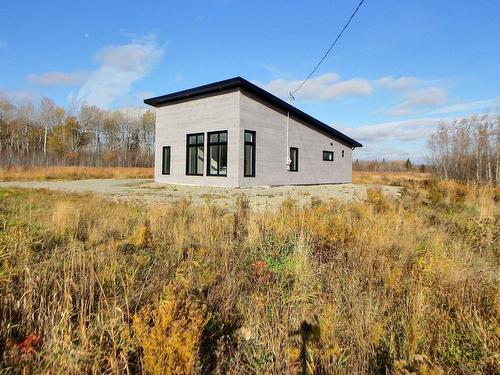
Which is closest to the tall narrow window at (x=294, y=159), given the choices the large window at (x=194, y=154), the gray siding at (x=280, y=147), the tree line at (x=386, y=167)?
the gray siding at (x=280, y=147)

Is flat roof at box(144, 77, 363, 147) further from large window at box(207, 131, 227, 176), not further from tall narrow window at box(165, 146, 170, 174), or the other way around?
tall narrow window at box(165, 146, 170, 174)

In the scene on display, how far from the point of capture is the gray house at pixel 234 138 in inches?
561

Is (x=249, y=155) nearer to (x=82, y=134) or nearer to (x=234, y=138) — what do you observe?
(x=234, y=138)

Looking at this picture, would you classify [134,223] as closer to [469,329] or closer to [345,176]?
[469,329]

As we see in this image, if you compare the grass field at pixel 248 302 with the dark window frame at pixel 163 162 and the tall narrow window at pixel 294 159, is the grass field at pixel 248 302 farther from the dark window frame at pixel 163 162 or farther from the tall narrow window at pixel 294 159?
the dark window frame at pixel 163 162

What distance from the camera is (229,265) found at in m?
3.08

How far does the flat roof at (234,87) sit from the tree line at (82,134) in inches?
883

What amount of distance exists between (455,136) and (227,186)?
1463cm

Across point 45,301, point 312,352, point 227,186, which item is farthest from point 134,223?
point 227,186

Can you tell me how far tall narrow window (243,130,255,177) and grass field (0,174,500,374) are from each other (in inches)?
417

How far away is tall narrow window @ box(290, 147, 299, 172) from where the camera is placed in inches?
685

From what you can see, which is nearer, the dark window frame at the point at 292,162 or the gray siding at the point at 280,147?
the gray siding at the point at 280,147

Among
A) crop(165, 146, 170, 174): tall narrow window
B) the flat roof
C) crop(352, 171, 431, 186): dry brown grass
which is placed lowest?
crop(352, 171, 431, 186): dry brown grass

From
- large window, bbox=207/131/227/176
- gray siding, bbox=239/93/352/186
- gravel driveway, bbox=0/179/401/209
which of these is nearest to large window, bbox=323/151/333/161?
gray siding, bbox=239/93/352/186
